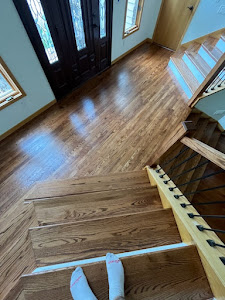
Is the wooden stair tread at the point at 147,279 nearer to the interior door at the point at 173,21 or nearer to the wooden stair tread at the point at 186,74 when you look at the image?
the wooden stair tread at the point at 186,74

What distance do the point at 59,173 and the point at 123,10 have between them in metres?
3.23

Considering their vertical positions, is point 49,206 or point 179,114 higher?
point 49,206

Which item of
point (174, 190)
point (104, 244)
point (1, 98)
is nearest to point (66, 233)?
point (104, 244)

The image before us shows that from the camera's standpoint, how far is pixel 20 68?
194cm

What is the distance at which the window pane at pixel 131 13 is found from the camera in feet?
10.3

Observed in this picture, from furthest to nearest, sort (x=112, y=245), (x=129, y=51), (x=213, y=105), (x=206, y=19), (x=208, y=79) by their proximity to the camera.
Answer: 1. (x=129, y=51)
2. (x=206, y=19)
3. (x=213, y=105)
4. (x=208, y=79)
5. (x=112, y=245)

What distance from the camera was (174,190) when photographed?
137 centimetres

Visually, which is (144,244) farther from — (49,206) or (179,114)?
(179,114)

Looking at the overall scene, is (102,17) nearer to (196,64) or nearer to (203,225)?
(196,64)

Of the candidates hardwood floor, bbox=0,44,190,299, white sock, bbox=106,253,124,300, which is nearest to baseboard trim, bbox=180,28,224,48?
hardwood floor, bbox=0,44,190,299

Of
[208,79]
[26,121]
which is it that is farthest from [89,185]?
[208,79]

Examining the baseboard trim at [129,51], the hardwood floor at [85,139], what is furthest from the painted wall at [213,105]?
the baseboard trim at [129,51]

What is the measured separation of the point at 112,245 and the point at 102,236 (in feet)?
0.30

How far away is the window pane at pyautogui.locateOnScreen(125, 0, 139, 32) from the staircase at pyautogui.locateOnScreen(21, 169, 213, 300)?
149 inches
